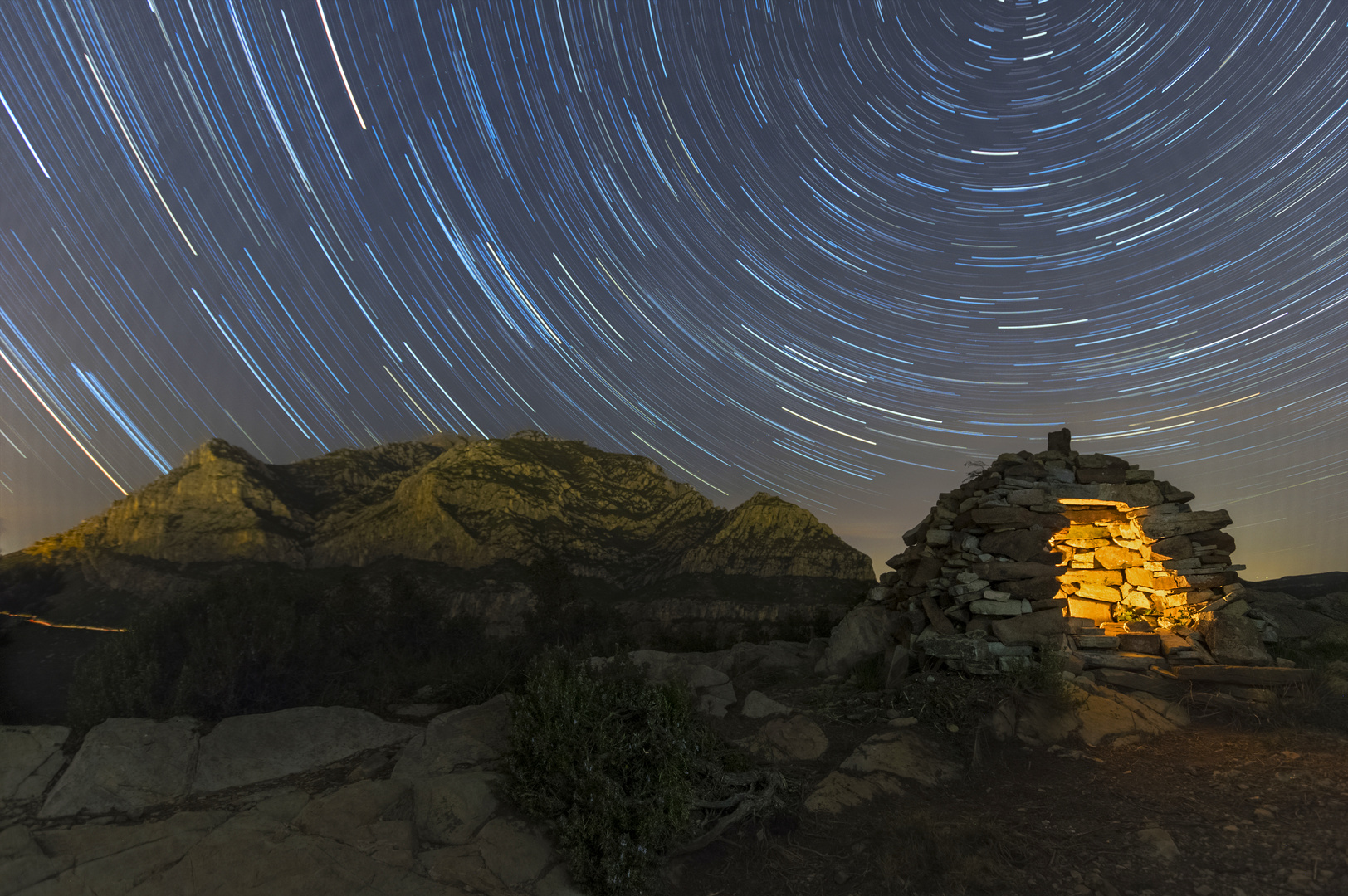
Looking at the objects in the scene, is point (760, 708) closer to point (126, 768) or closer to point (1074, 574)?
point (1074, 574)

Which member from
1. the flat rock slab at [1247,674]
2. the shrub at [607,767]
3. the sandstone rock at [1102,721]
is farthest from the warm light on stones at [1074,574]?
the shrub at [607,767]

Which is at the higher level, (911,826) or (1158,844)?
(1158,844)

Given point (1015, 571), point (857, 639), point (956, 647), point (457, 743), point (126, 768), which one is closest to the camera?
point (126, 768)

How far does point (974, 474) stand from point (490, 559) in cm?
6616

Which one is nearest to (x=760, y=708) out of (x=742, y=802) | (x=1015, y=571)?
(x=742, y=802)

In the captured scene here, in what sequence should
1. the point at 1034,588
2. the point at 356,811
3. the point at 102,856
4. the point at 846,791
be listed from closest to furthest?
the point at 102,856
the point at 356,811
the point at 846,791
the point at 1034,588

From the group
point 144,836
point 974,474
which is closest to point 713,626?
point 974,474

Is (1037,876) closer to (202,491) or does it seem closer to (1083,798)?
(1083,798)

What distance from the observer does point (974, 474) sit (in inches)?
522

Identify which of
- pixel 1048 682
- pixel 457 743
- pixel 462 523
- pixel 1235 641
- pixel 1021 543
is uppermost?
pixel 462 523

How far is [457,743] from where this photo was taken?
7.97 meters

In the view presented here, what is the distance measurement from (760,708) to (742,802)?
315cm

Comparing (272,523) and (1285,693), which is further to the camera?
(272,523)

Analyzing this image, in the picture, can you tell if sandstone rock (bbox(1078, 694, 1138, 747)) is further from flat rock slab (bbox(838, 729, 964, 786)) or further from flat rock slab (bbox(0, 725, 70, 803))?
flat rock slab (bbox(0, 725, 70, 803))
